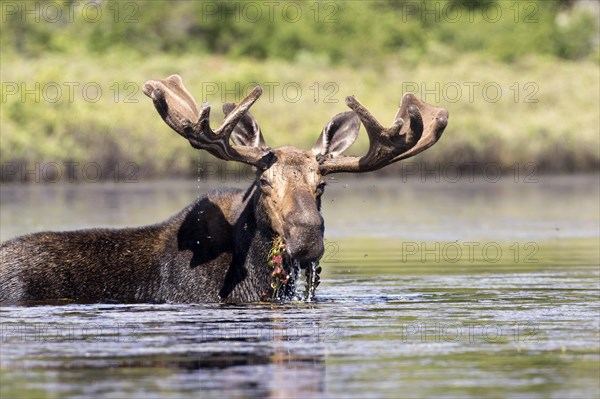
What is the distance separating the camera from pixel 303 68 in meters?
72.5

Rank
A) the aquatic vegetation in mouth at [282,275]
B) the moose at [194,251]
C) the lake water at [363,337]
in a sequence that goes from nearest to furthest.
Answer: the lake water at [363,337] < the aquatic vegetation in mouth at [282,275] < the moose at [194,251]

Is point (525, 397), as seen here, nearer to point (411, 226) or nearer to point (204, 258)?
point (204, 258)

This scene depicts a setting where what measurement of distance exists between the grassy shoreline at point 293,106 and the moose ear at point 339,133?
30.6m

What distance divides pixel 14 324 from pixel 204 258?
7.28 feet

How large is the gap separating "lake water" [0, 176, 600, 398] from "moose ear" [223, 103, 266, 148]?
1661 mm

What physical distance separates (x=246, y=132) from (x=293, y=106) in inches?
1654

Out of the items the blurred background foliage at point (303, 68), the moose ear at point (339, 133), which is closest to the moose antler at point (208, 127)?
the moose ear at point (339, 133)

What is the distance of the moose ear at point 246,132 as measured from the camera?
605 inches

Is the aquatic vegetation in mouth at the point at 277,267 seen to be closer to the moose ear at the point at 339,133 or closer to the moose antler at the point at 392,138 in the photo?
the moose antler at the point at 392,138

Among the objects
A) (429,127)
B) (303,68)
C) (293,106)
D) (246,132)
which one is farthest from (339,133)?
(303,68)

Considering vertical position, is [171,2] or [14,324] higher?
[171,2]

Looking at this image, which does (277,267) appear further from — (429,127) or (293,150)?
(429,127)

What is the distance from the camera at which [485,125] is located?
54.4 metres

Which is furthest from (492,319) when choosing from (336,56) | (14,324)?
(336,56)
